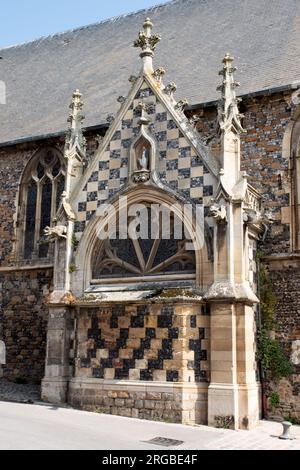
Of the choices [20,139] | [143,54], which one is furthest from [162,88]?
[20,139]

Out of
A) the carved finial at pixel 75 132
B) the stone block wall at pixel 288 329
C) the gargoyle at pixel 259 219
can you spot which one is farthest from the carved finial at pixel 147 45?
the stone block wall at pixel 288 329

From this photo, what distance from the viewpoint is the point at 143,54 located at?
40.3 feet

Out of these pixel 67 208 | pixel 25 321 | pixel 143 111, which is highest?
pixel 143 111

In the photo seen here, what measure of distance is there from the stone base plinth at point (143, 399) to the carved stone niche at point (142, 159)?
12.7ft

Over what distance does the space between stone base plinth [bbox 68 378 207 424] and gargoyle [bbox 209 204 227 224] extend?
2.85 metres

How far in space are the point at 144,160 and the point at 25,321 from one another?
6021 millimetres

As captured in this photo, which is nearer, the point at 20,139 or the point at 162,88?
the point at 162,88

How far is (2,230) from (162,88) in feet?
22.4

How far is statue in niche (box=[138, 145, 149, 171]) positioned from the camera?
1151 centimetres

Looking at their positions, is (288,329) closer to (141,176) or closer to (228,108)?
(141,176)

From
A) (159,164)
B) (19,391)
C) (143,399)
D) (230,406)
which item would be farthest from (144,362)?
(19,391)

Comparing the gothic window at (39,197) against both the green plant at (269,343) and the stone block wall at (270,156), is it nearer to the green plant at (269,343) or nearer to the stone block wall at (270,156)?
the stone block wall at (270,156)

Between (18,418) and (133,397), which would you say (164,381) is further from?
(18,418)

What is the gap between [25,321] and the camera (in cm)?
1516
